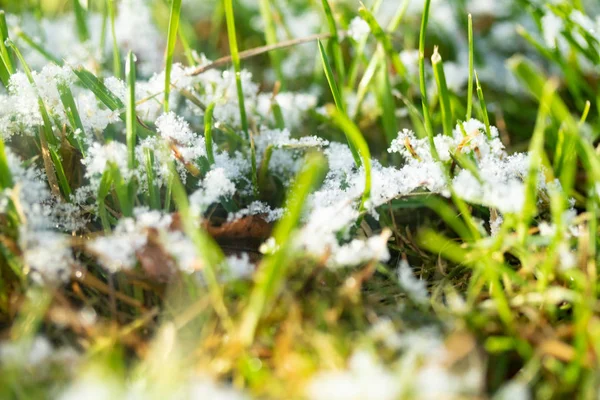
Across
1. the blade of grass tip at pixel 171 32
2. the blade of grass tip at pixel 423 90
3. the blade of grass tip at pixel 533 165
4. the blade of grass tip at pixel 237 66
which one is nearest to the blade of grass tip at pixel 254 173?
the blade of grass tip at pixel 237 66

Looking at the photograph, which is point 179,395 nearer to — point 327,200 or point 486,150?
point 327,200

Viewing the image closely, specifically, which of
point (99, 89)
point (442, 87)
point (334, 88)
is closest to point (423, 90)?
point (442, 87)

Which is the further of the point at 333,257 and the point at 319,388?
the point at 333,257

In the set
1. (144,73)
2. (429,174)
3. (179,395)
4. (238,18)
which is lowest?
(179,395)

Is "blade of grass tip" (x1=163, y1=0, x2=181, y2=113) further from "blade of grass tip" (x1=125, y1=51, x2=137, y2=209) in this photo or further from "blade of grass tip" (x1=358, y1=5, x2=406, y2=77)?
"blade of grass tip" (x1=358, y1=5, x2=406, y2=77)

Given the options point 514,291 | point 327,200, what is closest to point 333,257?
point 327,200

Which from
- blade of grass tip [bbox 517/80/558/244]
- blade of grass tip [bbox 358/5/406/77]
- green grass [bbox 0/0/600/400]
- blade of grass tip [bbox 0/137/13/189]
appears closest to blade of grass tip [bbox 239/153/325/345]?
green grass [bbox 0/0/600/400]
